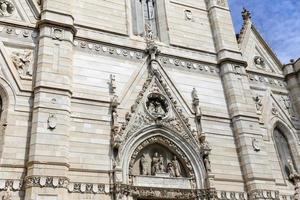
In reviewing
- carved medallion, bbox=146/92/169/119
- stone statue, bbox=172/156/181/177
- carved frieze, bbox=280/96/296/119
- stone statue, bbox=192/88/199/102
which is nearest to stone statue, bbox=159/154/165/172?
stone statue, bbox=172/156/181/177

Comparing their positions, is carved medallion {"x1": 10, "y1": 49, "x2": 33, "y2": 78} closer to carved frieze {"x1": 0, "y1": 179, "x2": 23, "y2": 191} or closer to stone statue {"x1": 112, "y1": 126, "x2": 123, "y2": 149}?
stone statue {"x1": 112, "y1": 126, "x2": 123, "y2": 149}

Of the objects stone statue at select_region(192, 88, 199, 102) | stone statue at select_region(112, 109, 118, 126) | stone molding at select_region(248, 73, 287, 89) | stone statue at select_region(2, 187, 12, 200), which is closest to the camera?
stone statue at select_region(2, 187, 12, 200)

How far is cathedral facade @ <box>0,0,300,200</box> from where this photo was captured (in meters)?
11.3

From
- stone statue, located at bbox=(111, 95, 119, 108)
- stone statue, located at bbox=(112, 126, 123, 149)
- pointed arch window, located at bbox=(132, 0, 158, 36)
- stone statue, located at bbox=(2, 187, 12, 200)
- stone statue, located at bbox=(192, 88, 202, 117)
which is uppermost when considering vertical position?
pointed arch window, located at bbox=(132, 0, 158, 36)

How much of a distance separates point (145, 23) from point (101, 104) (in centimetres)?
510

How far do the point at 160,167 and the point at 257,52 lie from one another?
851 centimetres

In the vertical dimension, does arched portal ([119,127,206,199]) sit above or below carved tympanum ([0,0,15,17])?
below

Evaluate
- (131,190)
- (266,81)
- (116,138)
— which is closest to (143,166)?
(131,190)

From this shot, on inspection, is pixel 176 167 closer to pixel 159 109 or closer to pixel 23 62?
pixel 159 109

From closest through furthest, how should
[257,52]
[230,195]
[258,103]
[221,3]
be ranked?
[230,195], [258,103], [221,3], [257,52]

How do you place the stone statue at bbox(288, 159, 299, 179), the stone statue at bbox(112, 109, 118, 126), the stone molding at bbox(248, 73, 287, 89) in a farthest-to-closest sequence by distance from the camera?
the stone molding at bbox(248, 73, 287, 89), the stone statue at bbox(288, 159, 299, 179), the stone statue at bbox(112, 109, 118, 126)

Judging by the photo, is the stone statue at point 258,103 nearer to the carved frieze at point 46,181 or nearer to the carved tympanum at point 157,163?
the carved tympanum at point 157,163

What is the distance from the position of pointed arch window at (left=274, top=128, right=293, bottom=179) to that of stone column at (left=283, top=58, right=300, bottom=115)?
69.3 inches

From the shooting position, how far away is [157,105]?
14.0m
